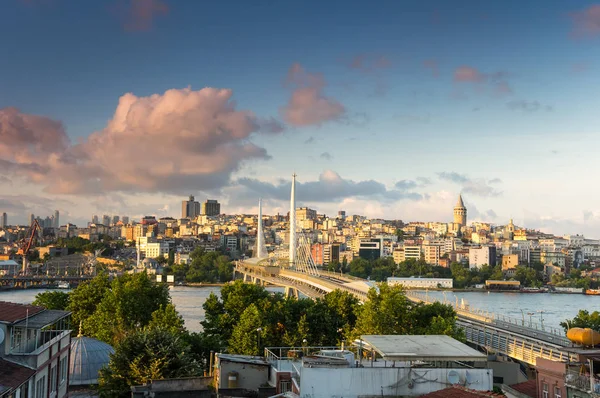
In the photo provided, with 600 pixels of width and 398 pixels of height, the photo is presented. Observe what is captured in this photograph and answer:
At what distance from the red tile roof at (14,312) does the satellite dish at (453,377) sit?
570 centimetres

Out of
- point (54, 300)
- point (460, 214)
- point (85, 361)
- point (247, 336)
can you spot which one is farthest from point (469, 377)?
point (460, 214)

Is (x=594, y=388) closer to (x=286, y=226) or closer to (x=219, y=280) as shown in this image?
(x=219, y=280)

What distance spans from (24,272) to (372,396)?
312 feet

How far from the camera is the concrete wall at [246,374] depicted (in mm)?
9961

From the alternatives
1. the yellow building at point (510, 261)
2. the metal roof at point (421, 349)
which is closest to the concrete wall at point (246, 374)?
the metal roof at point (421, 349)

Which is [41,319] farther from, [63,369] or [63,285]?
[63,285]

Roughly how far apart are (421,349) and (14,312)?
5.74 meters

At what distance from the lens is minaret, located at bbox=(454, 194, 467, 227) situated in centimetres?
16600

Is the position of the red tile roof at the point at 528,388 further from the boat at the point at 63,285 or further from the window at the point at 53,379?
the boat at the point at 63,285

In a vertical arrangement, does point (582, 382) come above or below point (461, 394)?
below

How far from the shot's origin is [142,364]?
11.8m

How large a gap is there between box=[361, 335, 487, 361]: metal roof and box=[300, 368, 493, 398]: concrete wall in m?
0.24

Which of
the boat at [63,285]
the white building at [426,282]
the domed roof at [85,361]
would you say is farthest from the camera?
the boat at [63,285]

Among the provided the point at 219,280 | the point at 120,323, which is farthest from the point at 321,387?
the point at 219,280
